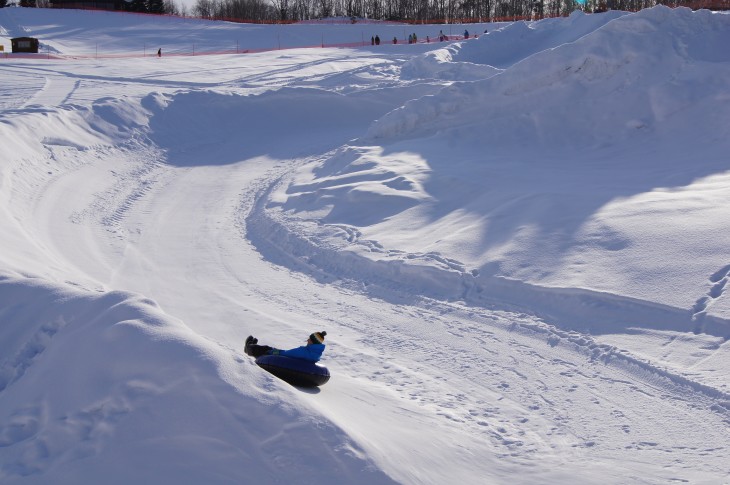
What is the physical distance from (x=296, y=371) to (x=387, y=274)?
4.86m

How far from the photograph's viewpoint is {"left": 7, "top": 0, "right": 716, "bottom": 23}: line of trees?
71.5 m

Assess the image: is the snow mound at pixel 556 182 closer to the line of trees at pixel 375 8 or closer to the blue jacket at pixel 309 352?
the blue jacket at pixel 309 352

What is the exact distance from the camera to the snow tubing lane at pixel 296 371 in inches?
288

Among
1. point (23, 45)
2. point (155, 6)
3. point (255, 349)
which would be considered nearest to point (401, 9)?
point (155, 6)

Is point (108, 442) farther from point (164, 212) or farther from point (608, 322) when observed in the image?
point (164, 212)

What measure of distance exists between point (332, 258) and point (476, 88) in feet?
30.3

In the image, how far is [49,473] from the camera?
4902mm

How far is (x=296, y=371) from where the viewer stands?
7.32 m

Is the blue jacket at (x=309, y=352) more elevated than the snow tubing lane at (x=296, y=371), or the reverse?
the blue jacket at (x=309, y=352)

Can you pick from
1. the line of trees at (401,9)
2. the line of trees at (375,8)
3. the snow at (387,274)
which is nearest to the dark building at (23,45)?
the snow at (387,274)

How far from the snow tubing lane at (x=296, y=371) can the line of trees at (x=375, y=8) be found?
67.0 m

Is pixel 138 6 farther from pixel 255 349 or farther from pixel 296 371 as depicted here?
pixel 296 371

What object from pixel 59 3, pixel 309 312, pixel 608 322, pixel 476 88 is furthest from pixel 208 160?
pixel 59 3

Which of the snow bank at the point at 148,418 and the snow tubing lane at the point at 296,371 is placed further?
the snow tubing lane at the point at 296,371
